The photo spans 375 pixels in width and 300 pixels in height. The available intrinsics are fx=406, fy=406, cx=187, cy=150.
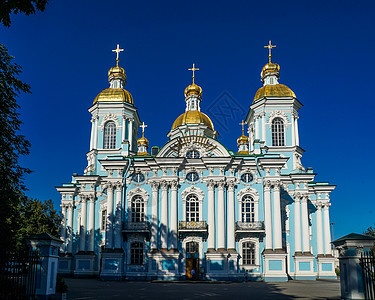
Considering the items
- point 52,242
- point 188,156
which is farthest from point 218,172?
point 52,242

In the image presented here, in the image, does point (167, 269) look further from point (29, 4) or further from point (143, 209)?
point (29, 4)

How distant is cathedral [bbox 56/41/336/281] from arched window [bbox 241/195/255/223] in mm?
71

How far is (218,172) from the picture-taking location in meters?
29.0

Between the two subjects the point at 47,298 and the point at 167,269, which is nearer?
the point at 47,298

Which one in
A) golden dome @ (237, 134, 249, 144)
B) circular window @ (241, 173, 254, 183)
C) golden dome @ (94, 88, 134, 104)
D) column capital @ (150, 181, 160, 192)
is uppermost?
golden dome @ (94, 88, 134, 104)

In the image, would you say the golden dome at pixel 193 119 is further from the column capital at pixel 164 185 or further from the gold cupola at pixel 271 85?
the column capital at pixel 164 185

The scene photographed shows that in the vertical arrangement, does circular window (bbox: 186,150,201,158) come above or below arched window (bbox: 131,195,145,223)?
above

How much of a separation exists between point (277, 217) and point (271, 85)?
1285 centimetres

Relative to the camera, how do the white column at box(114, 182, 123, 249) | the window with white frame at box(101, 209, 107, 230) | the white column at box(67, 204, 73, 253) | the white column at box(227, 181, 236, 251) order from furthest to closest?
the white column at box(67, 204, 73, 253), the window with white frame at box(101, 209, 107, 230), the white column at box(114, 182, 123, 249), the white column at box(227, 181, 236, 251)

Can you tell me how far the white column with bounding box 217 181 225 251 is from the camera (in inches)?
1083

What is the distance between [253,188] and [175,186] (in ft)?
18.3

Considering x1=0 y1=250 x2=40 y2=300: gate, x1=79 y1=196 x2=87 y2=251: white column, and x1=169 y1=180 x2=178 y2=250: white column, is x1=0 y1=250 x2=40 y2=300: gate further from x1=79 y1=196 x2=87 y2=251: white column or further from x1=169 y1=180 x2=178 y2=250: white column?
x1=79 y1=196 x2=87 y2=251: white column

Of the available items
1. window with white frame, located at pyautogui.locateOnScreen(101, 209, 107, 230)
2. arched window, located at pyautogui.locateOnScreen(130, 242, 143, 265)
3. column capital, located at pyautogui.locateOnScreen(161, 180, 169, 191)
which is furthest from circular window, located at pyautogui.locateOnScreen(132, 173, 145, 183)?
arched window, located at pyautogui.locateOnScreen(130, 242, 143, 265)

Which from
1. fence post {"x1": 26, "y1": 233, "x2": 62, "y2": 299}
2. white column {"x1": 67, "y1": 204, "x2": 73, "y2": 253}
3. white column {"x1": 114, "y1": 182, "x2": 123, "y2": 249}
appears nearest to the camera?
fence post {"x1": 26, "y1": 233, "x2": 62, "y2": 299}
